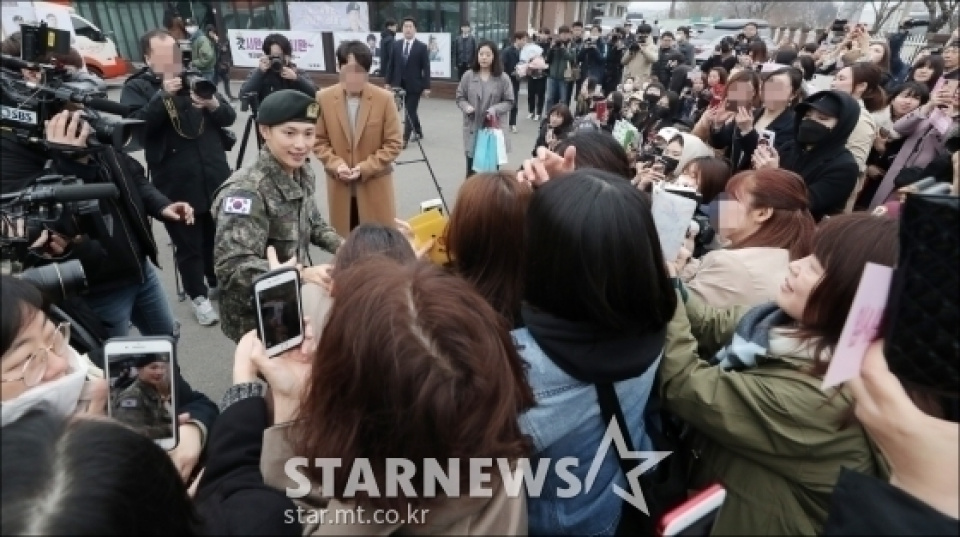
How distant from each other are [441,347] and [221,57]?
449 inches

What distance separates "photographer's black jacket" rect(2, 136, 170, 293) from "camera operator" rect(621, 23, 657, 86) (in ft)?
28.4

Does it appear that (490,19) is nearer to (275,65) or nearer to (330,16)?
(330,16)

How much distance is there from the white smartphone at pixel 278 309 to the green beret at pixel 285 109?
1.05 meters

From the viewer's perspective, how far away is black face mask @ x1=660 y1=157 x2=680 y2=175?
3.26 meters

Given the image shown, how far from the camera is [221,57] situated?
10.3 meters

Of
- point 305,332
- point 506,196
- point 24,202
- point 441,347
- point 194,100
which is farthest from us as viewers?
point 194,100

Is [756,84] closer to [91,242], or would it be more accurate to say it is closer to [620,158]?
[620,158]

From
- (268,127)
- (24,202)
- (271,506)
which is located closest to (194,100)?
(268,127)

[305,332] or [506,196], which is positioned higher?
[506,196]

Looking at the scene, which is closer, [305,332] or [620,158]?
[305,332]

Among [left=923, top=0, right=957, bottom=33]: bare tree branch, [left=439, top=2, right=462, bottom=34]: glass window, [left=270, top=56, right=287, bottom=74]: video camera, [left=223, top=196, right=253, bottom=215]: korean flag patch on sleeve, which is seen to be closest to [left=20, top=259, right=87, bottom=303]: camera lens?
[left=223, top=196, right=253, bottom=215]: korean flag patch on sleeve

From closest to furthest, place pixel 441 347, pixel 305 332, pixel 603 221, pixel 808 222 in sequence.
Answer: pixel 441 347
pixel 603 221
pixel 305 332
pixel 808 222

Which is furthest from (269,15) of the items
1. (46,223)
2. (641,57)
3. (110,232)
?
(46,223)

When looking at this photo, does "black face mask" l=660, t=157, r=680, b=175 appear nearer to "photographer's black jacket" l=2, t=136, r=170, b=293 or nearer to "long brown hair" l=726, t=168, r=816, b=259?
"long brown hair" l=726, t=168, r=816, b=259
